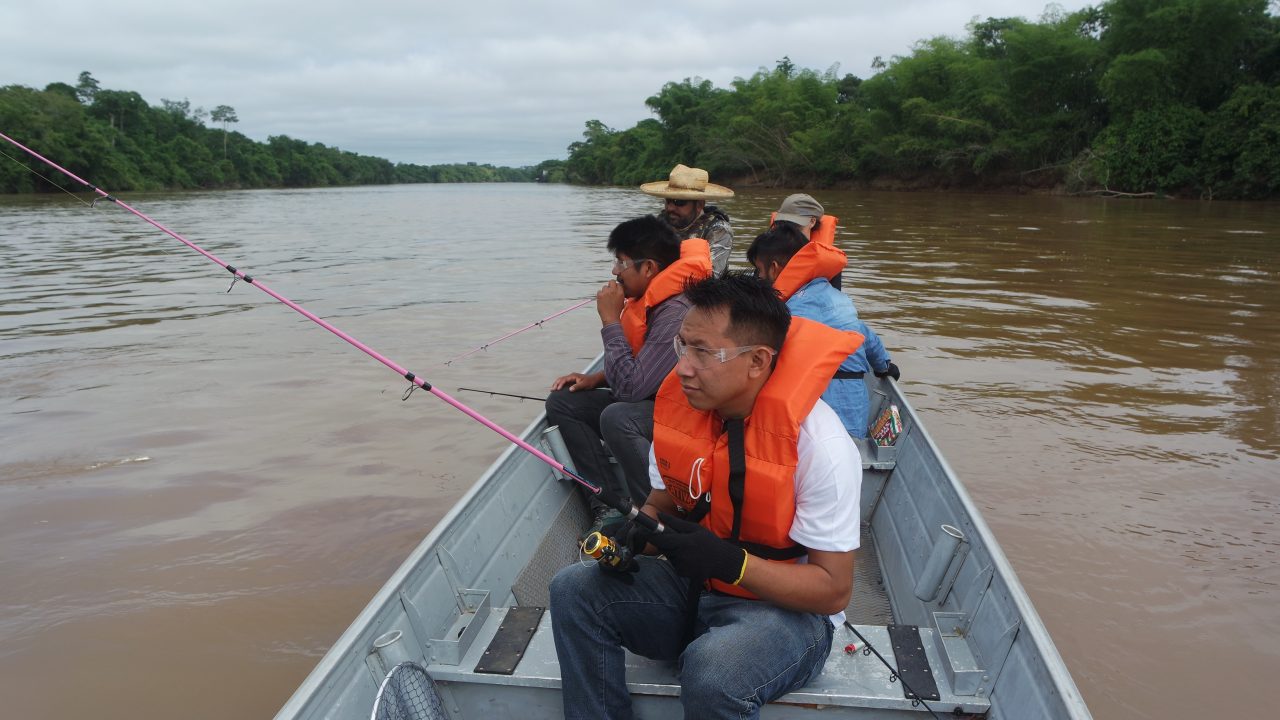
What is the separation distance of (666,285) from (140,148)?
2879 inches

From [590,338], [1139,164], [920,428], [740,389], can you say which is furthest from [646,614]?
[1139,164]

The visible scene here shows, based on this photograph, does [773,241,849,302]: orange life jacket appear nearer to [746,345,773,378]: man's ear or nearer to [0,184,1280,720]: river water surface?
[746,345,773,378]: man's ear

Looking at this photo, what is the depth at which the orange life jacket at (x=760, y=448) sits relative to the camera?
5.71 ft

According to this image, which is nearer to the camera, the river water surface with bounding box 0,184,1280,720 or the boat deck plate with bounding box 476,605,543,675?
the boat deck plate with bounding box 476,605,543,675

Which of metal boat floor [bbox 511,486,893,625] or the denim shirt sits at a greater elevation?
the denim shirt

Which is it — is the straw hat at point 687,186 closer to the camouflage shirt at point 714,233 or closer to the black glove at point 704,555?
the camouflage shirt at point 714,233

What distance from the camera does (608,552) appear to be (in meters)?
1.84

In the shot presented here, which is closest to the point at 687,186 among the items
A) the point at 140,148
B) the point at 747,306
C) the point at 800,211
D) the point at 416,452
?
the point at 800,211

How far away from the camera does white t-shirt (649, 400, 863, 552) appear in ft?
5.57

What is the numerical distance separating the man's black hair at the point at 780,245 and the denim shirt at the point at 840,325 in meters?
0.18

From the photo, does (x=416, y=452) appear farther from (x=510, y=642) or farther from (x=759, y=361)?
(x=759, y=361)

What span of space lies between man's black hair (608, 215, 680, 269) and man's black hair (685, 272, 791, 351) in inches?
55.7

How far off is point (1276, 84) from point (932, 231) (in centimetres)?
1377

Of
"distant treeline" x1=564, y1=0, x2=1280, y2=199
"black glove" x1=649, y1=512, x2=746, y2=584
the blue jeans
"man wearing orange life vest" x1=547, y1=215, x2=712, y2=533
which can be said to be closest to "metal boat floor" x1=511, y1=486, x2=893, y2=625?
"man wearing orange life vest" x1=547, y1=215, x2=712, y2=533
